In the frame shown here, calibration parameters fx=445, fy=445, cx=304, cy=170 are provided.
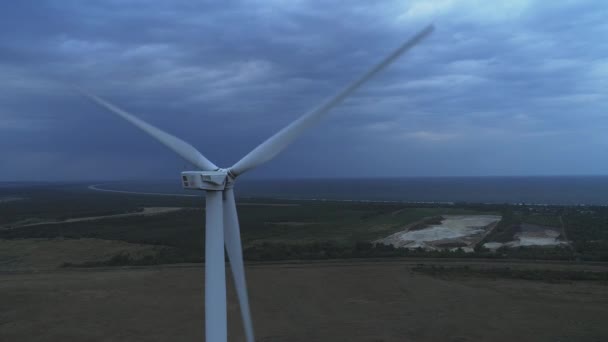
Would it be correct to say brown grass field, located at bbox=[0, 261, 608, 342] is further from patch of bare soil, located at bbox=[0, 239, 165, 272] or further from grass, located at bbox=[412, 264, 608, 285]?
patch of bare soil, located at bbox=[0, 239, 165, 272]

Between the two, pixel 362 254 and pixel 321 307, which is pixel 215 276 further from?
pixel 362 254

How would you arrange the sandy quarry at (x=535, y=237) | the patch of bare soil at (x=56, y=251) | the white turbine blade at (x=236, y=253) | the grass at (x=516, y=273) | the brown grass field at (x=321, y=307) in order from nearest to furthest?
the white turbine blade at (x=236, y=253) → the brown grass field at (x=321, y=307) → the grass at (x=516, y=273) → the patch of bare soil at (x=56, y=251) → the sandy quarry at (x=535, y=237)

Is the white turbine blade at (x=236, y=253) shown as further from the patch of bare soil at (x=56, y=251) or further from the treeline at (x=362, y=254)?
the patch of bare soil at (x=56, y=251)

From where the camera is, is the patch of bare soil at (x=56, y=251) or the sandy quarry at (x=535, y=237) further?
the sandy quarry at (x=535, y=237)

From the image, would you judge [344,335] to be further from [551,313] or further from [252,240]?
[252,240]

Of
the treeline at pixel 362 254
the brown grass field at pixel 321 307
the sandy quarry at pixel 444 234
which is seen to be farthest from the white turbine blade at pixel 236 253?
the sandy quarry at pixel 444 234

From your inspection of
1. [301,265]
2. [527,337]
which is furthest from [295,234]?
[527,337]
